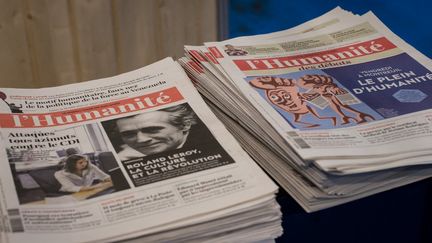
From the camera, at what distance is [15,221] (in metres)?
0.56

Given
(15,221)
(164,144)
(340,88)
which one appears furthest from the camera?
(340,88)

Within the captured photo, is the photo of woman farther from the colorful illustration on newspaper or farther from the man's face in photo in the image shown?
the colorful illustration on newspaper

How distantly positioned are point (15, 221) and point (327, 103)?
39 cm

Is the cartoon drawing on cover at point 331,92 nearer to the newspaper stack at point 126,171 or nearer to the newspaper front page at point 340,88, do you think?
the newspaper front page at point 340,88

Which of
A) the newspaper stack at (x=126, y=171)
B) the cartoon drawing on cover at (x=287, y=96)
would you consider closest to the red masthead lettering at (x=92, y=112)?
the newspaper stack at (x=126, y=171)

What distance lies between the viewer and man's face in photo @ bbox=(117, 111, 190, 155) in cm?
68

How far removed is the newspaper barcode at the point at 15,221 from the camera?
56 centimetres

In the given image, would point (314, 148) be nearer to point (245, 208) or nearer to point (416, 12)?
point (245, 208)

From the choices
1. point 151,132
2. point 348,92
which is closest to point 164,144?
point 151,132

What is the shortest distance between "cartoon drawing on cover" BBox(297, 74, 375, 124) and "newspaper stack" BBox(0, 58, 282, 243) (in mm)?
139

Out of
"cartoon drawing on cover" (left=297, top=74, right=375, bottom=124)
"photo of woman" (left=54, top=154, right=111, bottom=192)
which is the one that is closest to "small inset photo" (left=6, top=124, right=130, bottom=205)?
"photo of woman" (left=54, top=154, right=111, bottom=192)

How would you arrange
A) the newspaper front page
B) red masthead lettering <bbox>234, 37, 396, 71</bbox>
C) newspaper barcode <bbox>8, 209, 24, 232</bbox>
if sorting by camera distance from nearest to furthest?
newspaper barcode <bbox>8, 209, 24, 232</bbox>
the newspaper front page
red masthead lettering <bbox>234, 37, 396, 71</bbox>

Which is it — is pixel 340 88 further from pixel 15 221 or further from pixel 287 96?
pixel 15 221

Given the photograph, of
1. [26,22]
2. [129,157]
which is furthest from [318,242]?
[26,22]
